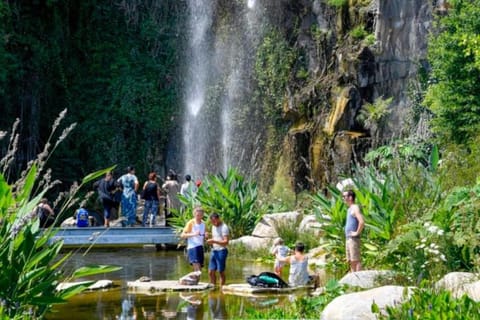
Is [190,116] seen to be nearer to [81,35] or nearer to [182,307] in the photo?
[81,35]

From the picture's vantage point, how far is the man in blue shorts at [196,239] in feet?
42.9

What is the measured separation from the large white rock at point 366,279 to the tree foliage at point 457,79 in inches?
361

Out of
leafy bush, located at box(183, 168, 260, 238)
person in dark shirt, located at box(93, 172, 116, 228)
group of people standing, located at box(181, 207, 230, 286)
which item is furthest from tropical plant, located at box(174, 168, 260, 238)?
group of people standing, located at box(181, 207, 230, 286)

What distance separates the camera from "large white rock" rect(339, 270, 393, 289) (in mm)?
10305

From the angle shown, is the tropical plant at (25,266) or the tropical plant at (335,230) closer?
the tropical plant at (25,266)

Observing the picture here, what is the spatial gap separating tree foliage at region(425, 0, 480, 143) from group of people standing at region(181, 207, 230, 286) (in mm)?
8063

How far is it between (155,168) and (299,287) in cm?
Result: 1930

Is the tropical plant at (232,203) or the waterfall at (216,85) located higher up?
the waterfall at (216,85)

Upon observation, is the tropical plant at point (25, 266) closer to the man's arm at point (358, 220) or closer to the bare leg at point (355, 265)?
the man's arm at point (358, 220)

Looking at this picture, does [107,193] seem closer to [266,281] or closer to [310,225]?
[310,225]

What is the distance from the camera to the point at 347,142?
928 inches

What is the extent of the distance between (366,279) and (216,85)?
70.3 ft

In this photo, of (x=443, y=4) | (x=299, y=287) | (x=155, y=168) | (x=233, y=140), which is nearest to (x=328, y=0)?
(x=443, y=4)

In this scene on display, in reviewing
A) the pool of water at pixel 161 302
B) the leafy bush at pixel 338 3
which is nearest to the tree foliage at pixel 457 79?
the leafy bush at pixel 338 3
